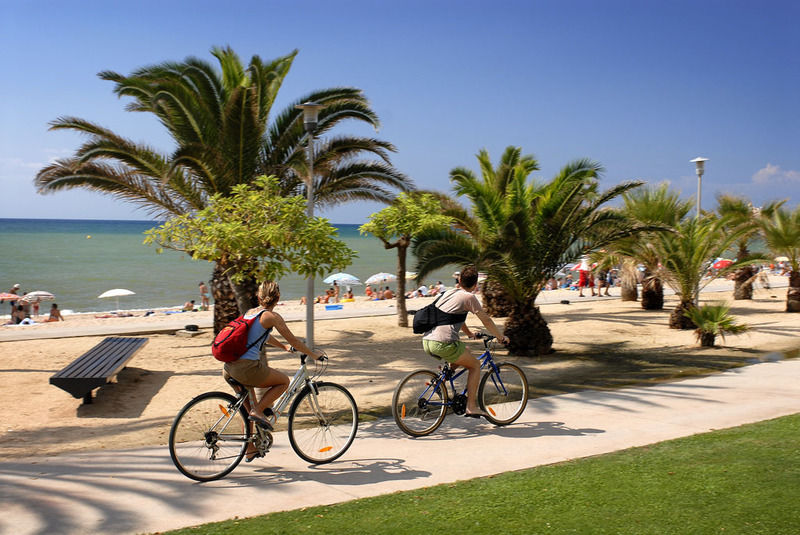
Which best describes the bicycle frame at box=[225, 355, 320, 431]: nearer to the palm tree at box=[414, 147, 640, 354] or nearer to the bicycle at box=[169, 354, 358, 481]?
the bicycle at box=[169, 354, 358, 481]

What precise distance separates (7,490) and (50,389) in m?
4.77

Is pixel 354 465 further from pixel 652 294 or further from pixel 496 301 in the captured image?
pixel 652 294

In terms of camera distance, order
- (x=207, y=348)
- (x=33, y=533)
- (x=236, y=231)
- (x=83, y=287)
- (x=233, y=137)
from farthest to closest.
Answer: (x=83, y=287), (x=207, y=348), (x=233, y=137), (x=236, y=231), (x=33, y=533)

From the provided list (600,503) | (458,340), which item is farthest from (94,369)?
(600,503)

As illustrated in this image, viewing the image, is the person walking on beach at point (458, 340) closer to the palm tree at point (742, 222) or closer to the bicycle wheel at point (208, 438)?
the bicycle wheel at point (208, 438)

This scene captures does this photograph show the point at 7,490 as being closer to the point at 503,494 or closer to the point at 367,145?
the point at 503,494

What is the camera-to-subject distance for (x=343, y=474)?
520 centimetres

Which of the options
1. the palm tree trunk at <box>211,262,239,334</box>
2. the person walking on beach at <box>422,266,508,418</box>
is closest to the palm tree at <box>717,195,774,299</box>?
the palm tree trunk at <box>211,262,239,334</box>

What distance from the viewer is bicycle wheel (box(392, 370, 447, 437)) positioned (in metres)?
6.23

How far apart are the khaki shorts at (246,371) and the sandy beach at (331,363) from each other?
1854 mm

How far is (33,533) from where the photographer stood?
3928mm

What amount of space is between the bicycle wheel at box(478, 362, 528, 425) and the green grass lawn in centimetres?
145

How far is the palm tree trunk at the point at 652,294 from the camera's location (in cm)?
1914

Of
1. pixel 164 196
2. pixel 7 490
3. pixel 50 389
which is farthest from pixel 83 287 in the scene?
pixel 7 490
